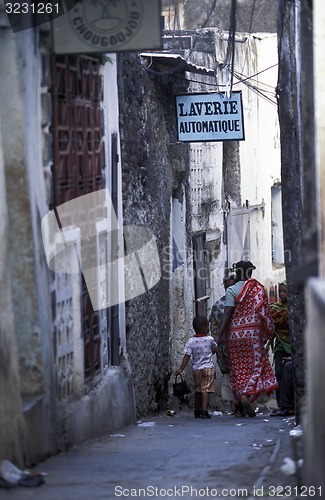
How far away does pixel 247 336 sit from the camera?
12156mm

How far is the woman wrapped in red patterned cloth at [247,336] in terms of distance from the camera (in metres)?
12.1

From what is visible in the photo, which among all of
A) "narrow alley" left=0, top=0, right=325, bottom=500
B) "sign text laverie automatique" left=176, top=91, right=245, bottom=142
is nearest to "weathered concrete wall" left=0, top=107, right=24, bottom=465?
"narrow alley" left=0, top=0, right=325, bottom=500

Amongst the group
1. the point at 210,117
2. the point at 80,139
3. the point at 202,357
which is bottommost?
the point at 202,357

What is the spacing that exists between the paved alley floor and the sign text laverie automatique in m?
4.30

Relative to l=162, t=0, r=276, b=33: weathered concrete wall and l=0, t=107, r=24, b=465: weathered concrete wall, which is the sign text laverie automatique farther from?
l=162, t=0, r=276, b=33: weathered concrete wall

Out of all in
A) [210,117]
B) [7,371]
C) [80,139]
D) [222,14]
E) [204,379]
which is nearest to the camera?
[7,371]

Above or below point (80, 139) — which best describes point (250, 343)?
below

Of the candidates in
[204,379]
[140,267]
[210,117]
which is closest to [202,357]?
[204,379]

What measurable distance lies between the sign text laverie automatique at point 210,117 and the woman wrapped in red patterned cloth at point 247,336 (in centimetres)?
179

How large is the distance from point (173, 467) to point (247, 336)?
530 cm

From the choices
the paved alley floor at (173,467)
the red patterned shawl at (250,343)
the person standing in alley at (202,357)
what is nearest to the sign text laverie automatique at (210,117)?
the red patterned shawl at (250,343)

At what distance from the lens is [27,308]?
6.95 m

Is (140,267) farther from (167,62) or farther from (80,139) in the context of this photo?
(80,139)

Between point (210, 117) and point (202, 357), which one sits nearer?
point (202, 357)
